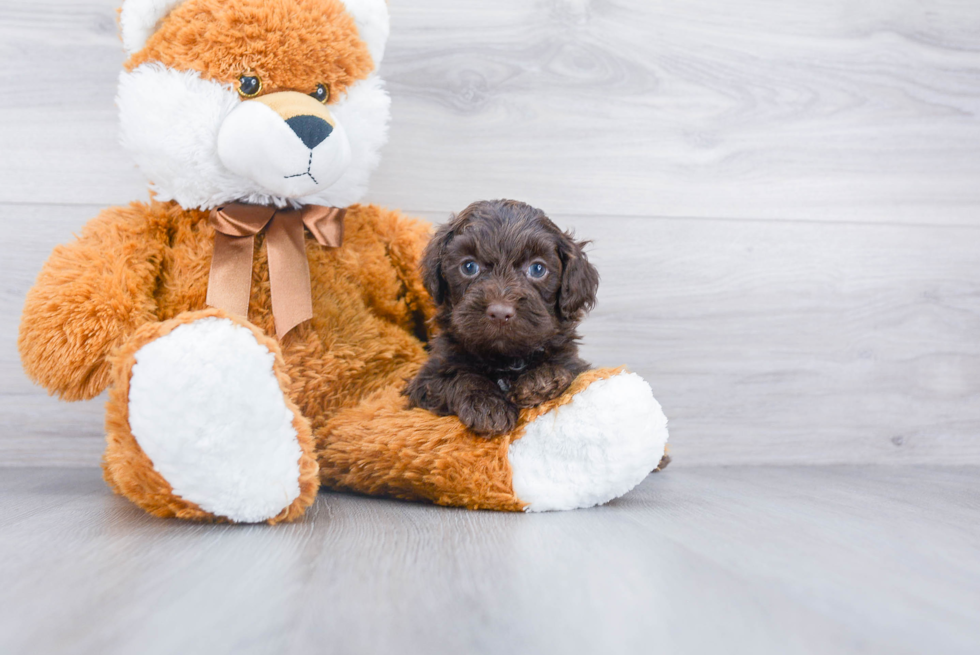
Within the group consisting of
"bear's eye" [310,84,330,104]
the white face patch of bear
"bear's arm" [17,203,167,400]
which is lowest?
"bear's arm" [17,203,167,400]

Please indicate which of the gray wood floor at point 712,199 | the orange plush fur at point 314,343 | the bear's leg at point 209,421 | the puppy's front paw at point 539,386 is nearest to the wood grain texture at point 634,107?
the gray wood floor at point 712,199

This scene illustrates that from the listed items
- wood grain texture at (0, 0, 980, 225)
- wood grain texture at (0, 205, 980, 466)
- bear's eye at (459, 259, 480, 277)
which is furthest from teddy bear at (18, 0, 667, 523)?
wood grain texture at (0, 205, 980, 466)

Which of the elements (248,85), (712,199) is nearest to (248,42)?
(248,85)

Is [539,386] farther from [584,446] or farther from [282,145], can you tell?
[282,145]

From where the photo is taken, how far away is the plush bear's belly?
1.13 metres

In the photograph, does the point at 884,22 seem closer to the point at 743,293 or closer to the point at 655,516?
the point at 743,293

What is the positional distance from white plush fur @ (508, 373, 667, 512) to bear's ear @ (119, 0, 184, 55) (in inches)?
33.4

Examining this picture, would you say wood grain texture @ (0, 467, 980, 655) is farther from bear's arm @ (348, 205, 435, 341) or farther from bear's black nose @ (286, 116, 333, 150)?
bear's black nose @ (286, 116, 333, 150)

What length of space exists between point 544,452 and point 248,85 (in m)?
0.71

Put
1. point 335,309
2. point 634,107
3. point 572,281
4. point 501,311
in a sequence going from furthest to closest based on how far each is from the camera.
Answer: point 634,107 → point 335,309 → point 572,281 → point 501,311

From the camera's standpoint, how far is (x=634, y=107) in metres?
1.56

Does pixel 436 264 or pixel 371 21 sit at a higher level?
pixel 371 21

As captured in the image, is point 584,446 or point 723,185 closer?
point 584,446

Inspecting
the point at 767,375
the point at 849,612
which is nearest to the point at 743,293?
the point at 767,375
